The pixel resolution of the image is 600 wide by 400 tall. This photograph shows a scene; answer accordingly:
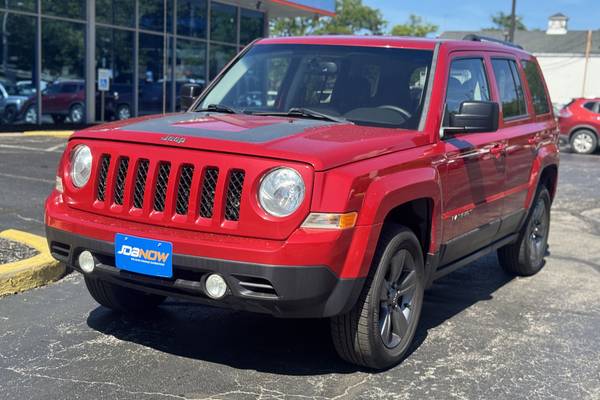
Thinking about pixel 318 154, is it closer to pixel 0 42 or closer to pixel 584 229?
pixel 584 229

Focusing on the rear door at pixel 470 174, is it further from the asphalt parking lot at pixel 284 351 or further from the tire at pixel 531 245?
the tire at pixel 531 245

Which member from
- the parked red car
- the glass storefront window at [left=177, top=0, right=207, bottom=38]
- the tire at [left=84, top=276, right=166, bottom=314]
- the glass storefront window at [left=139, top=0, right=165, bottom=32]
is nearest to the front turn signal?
the tire at [left=84, top=276, right=166, bottom=314]

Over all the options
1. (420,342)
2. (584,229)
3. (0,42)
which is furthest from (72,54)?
(420,342)

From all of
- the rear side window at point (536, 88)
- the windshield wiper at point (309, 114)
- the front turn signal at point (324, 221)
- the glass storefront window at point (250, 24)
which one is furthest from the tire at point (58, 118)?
the front turn signal at point (324, 221)

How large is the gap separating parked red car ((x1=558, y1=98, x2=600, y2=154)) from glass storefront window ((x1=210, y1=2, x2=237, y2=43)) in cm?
1112

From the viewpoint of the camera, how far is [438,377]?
13.4 ft

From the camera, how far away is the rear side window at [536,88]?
652 cm

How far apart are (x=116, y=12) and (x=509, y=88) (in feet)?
54.3

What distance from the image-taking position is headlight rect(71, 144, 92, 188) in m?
4.10

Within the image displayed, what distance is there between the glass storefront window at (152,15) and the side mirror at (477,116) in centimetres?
1811

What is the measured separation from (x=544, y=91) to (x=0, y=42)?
546 inches

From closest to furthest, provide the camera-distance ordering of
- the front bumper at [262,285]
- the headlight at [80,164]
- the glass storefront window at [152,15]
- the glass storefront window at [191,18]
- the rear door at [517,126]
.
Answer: the front bumper at [262,285] < the headlight at [80,164] < the rear door at [517,126] < the glass storefront window at [152,15] < the glass storefront window at [191,18]

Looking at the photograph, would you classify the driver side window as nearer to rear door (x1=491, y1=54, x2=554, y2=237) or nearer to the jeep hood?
rear door (x1=491, y1=54, x2=554, y2=237)

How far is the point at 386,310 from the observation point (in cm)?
414
